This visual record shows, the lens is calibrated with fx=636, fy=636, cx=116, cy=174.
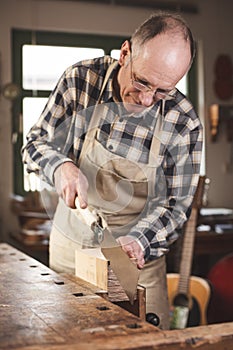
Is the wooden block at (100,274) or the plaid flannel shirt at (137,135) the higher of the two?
the plaid flannel shirt at (137,135)

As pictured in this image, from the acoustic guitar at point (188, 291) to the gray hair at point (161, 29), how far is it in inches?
52.1

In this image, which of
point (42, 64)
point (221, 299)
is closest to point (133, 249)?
point (221, 299)

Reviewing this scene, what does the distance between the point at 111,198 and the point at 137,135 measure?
22cm

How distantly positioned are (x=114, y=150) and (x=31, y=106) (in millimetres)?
3116

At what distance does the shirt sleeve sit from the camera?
1.96m

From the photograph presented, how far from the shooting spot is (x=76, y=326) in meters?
1.18

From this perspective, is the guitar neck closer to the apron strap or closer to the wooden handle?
the apron strap

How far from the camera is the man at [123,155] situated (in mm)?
1954

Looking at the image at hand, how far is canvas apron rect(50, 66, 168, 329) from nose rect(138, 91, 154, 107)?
0.22 meters

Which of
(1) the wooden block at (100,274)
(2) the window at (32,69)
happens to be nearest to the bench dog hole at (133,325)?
(1) the wooden block at (100,274)

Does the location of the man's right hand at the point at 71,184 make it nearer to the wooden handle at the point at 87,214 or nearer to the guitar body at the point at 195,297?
the wooden handle at the point at 87,214

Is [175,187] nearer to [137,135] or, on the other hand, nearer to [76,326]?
[137,135]

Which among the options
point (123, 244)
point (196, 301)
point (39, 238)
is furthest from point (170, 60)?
point (39, 238)

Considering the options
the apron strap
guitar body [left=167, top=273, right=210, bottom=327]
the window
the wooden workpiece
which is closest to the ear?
the apron strap
